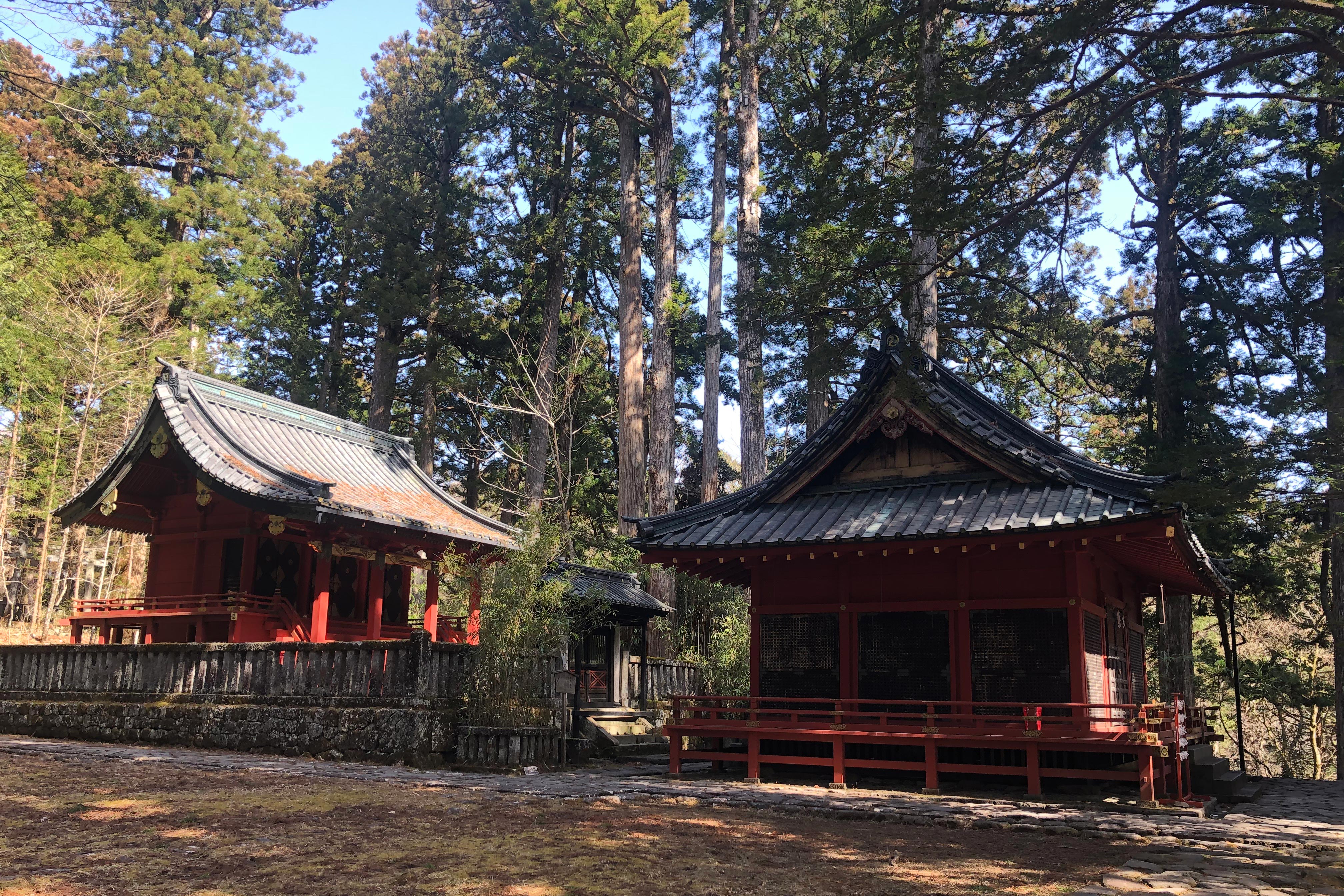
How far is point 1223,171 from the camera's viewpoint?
68.6ft

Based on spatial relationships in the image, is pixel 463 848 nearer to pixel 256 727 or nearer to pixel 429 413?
pixel 256 727

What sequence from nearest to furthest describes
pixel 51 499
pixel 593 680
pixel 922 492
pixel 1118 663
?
pixel 922 492, pixel 1118 663, pixel 593 680, pixel 51 499

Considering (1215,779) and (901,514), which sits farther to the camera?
(1215,779)

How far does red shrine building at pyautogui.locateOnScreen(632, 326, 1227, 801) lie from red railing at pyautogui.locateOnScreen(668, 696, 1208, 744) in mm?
41

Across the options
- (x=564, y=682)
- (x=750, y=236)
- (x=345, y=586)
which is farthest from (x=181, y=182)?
(x=564, y=682)

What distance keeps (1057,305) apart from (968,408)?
672 cm

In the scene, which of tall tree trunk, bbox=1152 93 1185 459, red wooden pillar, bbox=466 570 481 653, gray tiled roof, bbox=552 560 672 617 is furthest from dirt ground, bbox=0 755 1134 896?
tall tree trunk, bbox=1152 93 1185 459

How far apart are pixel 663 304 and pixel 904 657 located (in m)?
14.2

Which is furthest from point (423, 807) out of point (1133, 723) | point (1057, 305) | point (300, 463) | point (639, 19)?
point (639, 19)

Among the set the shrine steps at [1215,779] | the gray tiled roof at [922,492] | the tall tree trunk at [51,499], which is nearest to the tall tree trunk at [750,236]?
the gray tiled roof at [922,492]

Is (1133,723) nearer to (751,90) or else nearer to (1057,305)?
(1057,305)

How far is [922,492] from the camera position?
13.0 meters

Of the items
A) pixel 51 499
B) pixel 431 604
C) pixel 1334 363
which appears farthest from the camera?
pixel 51 499

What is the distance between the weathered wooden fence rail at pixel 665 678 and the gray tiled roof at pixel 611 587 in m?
1.11
